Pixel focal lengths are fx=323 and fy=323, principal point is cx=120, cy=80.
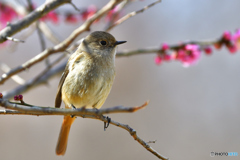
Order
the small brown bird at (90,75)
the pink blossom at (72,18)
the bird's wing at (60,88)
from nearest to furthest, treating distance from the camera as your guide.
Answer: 1. the small brown bird at (90,75)
2. the bird's wing at (60,88)
3. the pink blossom at (72,18)

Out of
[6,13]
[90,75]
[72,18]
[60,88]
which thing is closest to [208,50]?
[90,75]

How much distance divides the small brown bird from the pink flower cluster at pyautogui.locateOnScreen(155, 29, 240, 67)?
27.5 inches

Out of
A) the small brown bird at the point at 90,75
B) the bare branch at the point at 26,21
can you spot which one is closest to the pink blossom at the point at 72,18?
the small brown bird at the point at 90,75

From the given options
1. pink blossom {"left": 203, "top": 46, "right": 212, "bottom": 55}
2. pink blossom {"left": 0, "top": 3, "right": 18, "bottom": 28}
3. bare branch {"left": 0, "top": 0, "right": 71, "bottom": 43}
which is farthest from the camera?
pink blossom {"left": 0, "top": 3, "right": 18, "bottom": 28}

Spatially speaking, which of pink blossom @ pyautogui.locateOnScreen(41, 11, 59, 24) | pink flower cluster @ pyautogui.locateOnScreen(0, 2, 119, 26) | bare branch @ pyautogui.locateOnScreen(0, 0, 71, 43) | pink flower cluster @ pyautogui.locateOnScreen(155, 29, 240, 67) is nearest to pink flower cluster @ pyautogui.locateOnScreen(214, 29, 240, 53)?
pink flower cluster @ pyautogui.locateOnScreen(155, 29, 240, 67)

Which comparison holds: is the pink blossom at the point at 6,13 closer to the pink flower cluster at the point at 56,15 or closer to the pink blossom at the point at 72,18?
the pink flower cluster at the point at 56,15

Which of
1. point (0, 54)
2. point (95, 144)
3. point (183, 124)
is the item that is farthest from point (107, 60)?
point (0, 54)

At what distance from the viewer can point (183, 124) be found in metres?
5.71

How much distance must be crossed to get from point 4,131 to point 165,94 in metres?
2.98

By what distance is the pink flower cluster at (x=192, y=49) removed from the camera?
366 cm

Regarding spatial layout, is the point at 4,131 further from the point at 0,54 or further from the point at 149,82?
the point at 149,82

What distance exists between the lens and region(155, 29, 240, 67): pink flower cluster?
366 cm

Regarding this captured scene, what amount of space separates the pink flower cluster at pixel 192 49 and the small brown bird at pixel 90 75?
2.29 ft

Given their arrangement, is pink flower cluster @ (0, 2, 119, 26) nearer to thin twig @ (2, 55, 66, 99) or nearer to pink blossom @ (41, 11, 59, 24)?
pink blossom @ (41, 11, 59, 24)
